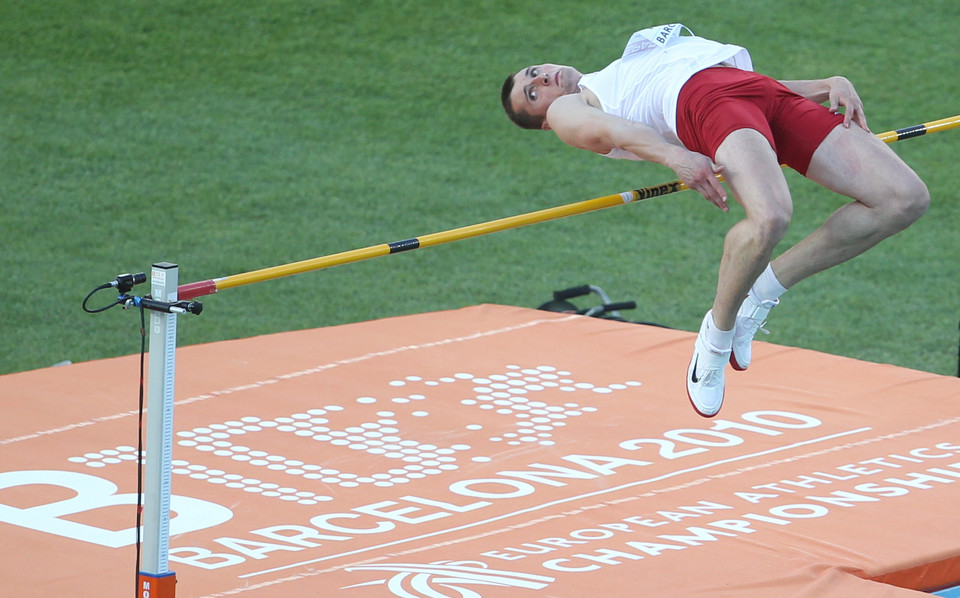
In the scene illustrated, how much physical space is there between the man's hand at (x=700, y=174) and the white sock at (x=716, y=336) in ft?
1.26

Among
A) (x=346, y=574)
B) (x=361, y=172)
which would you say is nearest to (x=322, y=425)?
(x=346, y=574)

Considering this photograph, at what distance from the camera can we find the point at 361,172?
818 cm

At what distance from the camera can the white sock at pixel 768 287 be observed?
3783 mm

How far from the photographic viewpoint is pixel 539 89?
155 inches

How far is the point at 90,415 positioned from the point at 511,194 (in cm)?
370

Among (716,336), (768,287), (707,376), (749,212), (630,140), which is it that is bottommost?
(707,376)

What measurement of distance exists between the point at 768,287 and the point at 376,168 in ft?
15.4

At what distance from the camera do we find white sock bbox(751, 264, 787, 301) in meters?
3.78

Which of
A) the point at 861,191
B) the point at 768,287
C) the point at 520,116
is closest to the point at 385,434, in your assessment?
the point at 520,116

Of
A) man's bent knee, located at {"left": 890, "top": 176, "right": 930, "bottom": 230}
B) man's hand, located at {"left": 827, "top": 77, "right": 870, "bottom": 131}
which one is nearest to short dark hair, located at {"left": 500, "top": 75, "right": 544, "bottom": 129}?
man's hand, located at {"left": 827, "top": 77, "right": 870, "bottom": 131}

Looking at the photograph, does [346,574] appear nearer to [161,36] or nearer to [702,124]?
[702,124]

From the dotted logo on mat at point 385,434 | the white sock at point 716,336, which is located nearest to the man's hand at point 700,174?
the white sock at point 716,336

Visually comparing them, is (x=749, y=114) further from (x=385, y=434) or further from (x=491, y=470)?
(x=385, y=434)

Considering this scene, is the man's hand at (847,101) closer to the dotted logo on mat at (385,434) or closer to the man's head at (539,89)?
the man's head at (539,89)
